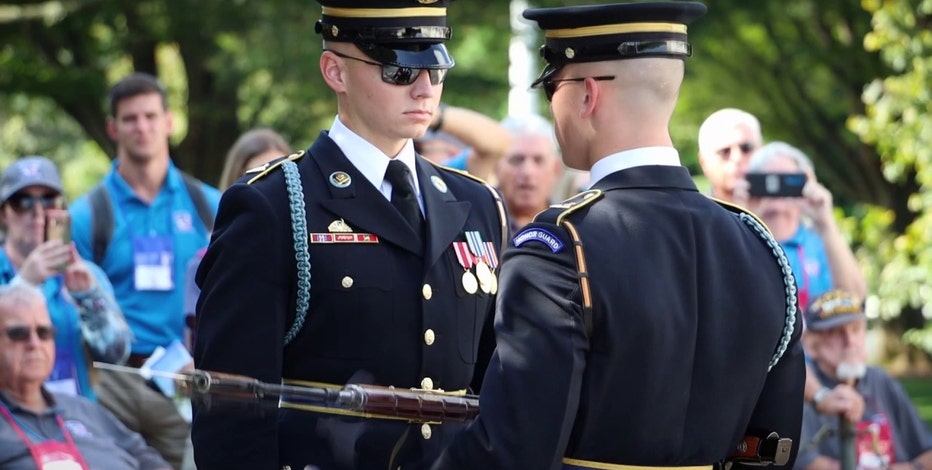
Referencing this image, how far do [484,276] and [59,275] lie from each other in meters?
3.38

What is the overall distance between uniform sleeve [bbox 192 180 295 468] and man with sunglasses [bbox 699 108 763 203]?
3836 mm

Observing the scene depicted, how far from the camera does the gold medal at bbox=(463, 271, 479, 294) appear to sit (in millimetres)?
4113

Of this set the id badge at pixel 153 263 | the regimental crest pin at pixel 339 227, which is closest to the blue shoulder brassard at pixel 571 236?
the regimental crest pin at pixel 339 227

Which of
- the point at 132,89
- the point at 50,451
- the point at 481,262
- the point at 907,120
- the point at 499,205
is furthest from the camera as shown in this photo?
the point at 907,120

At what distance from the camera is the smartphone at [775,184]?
23.7 ft

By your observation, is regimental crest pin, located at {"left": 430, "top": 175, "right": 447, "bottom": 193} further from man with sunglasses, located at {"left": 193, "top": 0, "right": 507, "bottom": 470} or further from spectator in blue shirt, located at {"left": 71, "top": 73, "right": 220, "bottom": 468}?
spectator in blue shirt, located at {"left": 71, "top": 73, "right": 220, "bottom": 468}

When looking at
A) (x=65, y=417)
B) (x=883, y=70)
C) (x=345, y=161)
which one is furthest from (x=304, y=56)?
(x=345, y=161)

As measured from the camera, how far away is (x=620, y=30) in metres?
3.52

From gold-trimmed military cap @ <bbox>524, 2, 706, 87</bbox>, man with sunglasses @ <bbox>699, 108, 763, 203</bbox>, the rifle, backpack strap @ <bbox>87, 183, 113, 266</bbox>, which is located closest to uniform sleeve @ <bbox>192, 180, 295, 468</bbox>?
the rifle

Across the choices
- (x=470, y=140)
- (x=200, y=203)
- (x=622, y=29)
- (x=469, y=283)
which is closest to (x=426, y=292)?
(x=469, y=283)

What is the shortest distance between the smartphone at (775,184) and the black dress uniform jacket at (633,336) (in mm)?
3637

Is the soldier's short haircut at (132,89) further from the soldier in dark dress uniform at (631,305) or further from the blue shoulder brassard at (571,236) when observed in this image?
the blue shoulder brassard at (571,236)

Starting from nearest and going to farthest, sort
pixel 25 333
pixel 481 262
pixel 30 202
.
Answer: pixel 481 262
pixel 25 333
pixel 30 202

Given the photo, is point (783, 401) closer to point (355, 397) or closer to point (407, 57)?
point (355, 397)
